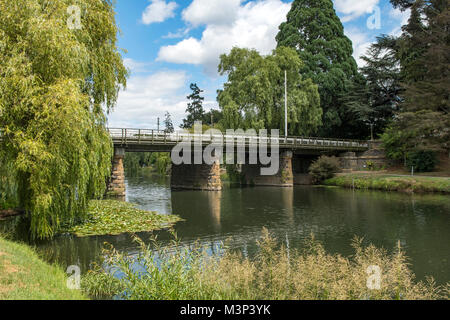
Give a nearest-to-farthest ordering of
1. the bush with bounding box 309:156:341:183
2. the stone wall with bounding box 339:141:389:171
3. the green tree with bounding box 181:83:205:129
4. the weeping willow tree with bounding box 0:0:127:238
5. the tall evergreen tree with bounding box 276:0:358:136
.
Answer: the weeping willow tree with bounding box 0:0:127:238, the bush with bounding box 309:156:341:183, the stone wall with bounding box 339:141:389:171, the tall evergreen tree with bounding box 276:0:358:136, the green tree with bounding box 181:83:205:129

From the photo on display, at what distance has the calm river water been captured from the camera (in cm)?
1046

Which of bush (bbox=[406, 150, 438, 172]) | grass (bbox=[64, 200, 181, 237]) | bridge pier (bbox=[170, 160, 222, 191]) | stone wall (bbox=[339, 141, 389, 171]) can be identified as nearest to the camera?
grass (bbox=[64, 200, 181, 237])

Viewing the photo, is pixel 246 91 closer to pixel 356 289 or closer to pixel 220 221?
pixel 220 221

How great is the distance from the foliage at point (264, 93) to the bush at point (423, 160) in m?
10.8

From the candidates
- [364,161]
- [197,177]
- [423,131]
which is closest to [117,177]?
[197,177]

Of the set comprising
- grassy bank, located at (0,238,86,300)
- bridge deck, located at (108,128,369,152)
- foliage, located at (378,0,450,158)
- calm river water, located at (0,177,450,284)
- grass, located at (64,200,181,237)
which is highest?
foliage, located at (378,0,450,158)

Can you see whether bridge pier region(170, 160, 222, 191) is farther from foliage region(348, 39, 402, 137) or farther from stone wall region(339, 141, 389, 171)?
foliage region(348, 39, 402, 137)

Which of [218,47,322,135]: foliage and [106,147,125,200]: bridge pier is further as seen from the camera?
[218,47,322,135]: foliage

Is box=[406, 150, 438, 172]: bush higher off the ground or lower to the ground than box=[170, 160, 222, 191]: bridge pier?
higher

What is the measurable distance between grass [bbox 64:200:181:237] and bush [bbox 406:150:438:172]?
28920mm

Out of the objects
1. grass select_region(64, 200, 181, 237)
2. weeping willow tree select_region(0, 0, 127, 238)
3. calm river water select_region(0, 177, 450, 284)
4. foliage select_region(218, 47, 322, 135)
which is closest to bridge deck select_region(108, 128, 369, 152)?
foliage select_region(218, 47, 322, 135)

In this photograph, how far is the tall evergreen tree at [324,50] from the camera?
144ft

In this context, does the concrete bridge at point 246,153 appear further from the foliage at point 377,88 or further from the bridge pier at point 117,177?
the foliage at point 377,88

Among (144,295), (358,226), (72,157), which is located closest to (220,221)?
(358,226)
